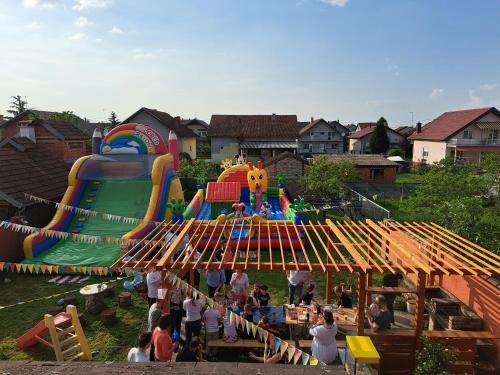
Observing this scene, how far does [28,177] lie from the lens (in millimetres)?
14789

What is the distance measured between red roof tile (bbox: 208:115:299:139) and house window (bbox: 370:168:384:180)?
12568 millimetres

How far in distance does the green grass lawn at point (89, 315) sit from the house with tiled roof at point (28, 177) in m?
2.97

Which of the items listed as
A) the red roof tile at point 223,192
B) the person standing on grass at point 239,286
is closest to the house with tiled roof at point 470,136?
the red roof tile at point 223,192

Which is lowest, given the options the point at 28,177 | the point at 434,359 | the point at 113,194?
the point at 434,359

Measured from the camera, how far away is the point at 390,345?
6527 mm

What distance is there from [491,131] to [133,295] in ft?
127

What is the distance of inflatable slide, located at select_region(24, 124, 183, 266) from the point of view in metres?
12.1

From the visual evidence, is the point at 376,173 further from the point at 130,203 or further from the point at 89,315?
the point at 89,315

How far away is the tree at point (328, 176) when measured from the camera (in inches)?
828

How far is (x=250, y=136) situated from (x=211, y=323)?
34.0m

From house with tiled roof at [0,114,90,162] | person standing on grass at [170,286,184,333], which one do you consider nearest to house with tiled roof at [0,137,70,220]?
house with tiled roof at [0,114,90,162]

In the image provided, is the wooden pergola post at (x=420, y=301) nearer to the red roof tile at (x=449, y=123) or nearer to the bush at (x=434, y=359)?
the bush at (x=434, y=359)

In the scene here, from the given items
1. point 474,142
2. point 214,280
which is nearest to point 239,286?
point 214,280

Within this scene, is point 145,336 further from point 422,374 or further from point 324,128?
point 324,128
